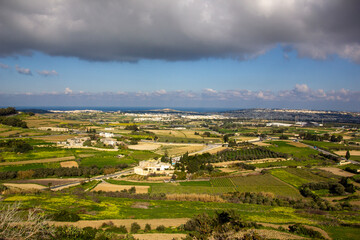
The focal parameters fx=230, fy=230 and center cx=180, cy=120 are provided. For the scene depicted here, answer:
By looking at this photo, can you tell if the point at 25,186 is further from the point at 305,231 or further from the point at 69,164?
the point at 305,231

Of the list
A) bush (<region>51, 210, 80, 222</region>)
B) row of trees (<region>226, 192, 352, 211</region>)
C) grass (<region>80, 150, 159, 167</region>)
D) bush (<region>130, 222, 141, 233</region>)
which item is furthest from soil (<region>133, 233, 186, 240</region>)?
grass (<region>80, 150, 159, 167</region>)

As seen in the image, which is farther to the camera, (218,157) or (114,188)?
(218,157)

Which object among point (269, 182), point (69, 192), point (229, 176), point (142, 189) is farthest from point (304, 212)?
point (69, 192)

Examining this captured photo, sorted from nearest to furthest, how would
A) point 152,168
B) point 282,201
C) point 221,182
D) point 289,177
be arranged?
point 282,201 < point 221,182 < point 289,177 < point 152,168

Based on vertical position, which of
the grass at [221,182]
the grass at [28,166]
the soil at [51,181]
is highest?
the grass at [28,166]

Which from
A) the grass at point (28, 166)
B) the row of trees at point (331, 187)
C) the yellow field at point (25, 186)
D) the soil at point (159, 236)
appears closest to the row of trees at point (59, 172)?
the grass at point (28, 166)

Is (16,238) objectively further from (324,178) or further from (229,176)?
(324,178)

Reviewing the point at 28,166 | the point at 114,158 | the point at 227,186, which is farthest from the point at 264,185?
the point at 28,166

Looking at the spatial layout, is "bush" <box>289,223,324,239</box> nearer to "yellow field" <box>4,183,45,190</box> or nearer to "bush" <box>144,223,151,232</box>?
"bush" <box>144,223,151,232</box>

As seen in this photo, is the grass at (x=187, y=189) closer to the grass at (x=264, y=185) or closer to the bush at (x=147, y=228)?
the grass at (x=264, y=185)
